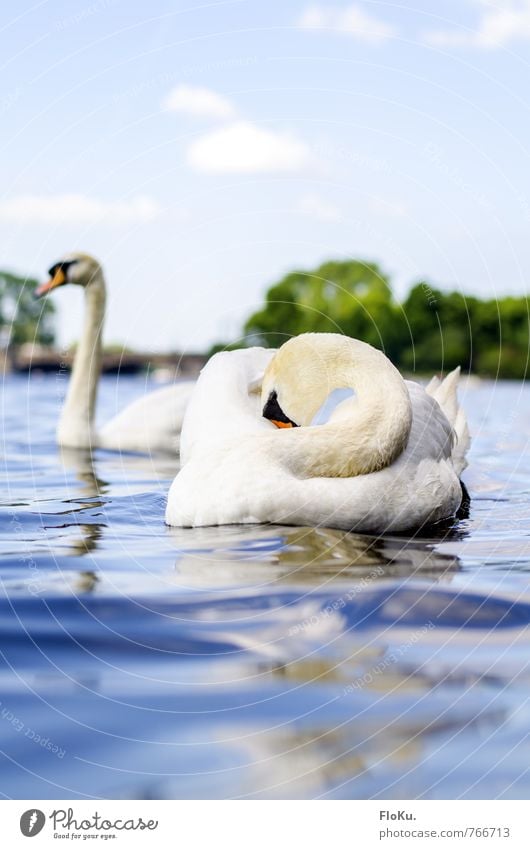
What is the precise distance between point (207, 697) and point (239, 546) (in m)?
2.43

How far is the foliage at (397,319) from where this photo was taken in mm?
20203

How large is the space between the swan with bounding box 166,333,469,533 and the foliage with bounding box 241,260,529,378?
0.51 m

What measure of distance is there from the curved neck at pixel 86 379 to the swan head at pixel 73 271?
0.23ft

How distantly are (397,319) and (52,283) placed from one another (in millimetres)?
30377

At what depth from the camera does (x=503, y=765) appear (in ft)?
11.8

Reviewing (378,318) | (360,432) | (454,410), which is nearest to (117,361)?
(378,318)

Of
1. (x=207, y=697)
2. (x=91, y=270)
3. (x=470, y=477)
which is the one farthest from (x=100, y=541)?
(x=91, y=270)

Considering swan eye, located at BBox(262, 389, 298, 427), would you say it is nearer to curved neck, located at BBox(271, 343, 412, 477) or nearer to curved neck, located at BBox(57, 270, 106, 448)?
curved neck, located at BBox(271, 343, 412, 477)

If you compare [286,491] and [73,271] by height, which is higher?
[73,271]

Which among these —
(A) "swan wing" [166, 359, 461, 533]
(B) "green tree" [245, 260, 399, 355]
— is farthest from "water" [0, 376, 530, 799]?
(B) "green tree" [245, 260, 399, 355]

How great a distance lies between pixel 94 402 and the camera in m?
14.1

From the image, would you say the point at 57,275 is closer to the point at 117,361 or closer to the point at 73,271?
the point at 73,271

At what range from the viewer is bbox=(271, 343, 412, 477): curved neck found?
7.11 metres
